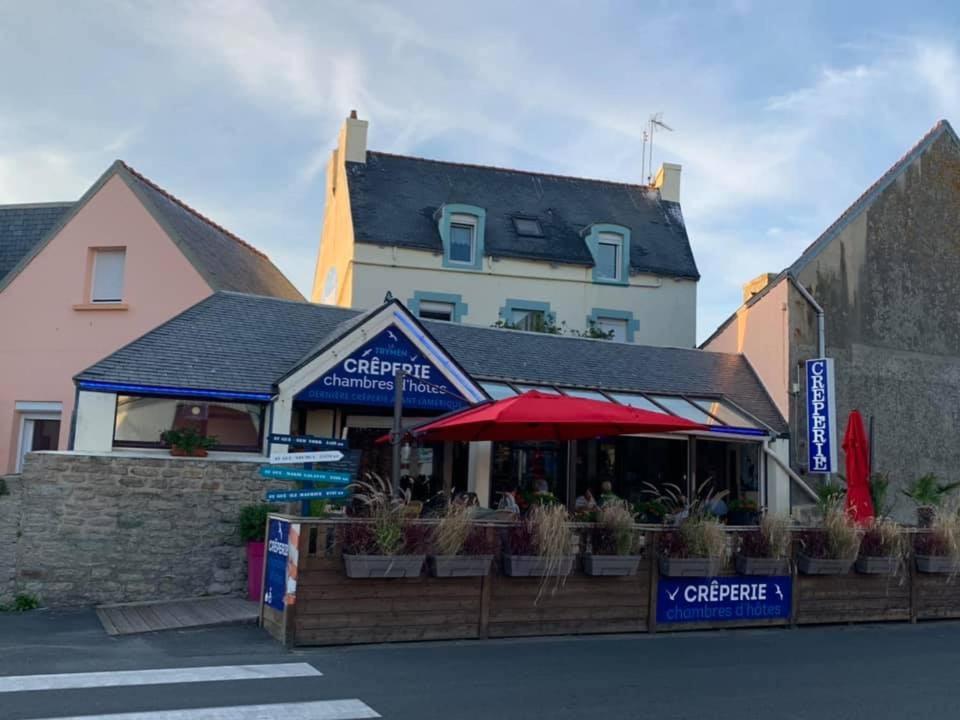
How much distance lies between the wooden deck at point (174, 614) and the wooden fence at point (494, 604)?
0.67 m

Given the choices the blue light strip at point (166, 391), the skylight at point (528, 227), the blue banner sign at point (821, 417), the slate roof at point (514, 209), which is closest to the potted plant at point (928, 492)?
the blue banner sign at point (821, 417)

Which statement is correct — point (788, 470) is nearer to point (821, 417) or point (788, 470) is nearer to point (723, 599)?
point (821, 417)

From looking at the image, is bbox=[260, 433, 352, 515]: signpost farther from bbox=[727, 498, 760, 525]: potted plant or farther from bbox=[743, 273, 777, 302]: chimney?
bbox=[743, 273, 777, 302]: chimney

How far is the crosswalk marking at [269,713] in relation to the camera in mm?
5848

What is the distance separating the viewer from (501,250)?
2212 cm

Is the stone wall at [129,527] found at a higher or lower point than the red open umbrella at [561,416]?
lower

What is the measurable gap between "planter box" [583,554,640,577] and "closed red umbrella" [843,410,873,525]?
3.80 m

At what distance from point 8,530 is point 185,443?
225 centimetres

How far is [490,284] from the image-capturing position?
22.1 metres

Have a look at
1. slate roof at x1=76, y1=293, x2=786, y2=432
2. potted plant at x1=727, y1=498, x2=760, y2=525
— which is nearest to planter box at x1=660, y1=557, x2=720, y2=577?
potted plant at x1=727, y1=498, x2=760, y2=525

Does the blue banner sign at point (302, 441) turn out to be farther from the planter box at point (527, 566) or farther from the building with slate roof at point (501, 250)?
the building with slate roof at point (501, 250)

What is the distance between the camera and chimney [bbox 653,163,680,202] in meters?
25.6

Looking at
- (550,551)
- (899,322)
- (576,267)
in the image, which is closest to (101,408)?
(550,551)

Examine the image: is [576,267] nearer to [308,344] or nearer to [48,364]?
[308,344]
